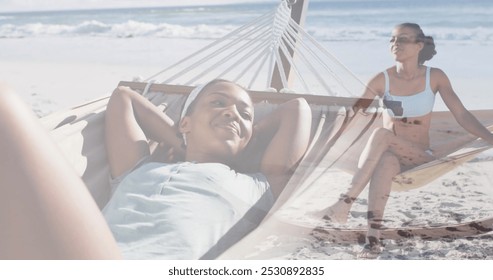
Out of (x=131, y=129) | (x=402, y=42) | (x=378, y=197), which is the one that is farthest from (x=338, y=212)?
(x=131, y=129)

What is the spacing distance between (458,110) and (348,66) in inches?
12.3

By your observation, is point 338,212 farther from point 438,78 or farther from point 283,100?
point 438,78

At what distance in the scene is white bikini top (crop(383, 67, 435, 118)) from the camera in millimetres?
1659

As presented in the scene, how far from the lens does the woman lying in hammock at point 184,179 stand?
1388 millimetres

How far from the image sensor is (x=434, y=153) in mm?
1649

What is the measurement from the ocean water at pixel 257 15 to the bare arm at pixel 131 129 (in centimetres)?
19

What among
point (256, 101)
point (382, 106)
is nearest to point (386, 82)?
point (382, 106)

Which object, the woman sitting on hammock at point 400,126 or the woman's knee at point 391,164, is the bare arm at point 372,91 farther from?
the woman's knee at point 391,164

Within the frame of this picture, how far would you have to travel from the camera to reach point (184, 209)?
159 cm

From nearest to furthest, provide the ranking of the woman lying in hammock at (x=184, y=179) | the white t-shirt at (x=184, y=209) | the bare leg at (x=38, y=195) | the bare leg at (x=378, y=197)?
the bare leg at (x=38, y=195) < the woman lying in hammock at (x=184, y=179) < the white t-shirt at (x=184, y=209) < the bare leg at (x=378, y=197)

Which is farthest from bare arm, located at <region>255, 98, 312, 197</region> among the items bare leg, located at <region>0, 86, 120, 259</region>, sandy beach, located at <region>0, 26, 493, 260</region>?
bare leg, located at <region>0, 86, 120, 259</region>

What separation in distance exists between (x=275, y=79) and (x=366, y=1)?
321 millimetres

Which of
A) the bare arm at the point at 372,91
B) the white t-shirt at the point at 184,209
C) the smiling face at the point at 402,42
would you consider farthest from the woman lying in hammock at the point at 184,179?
the smiling face at the point at 402,42
